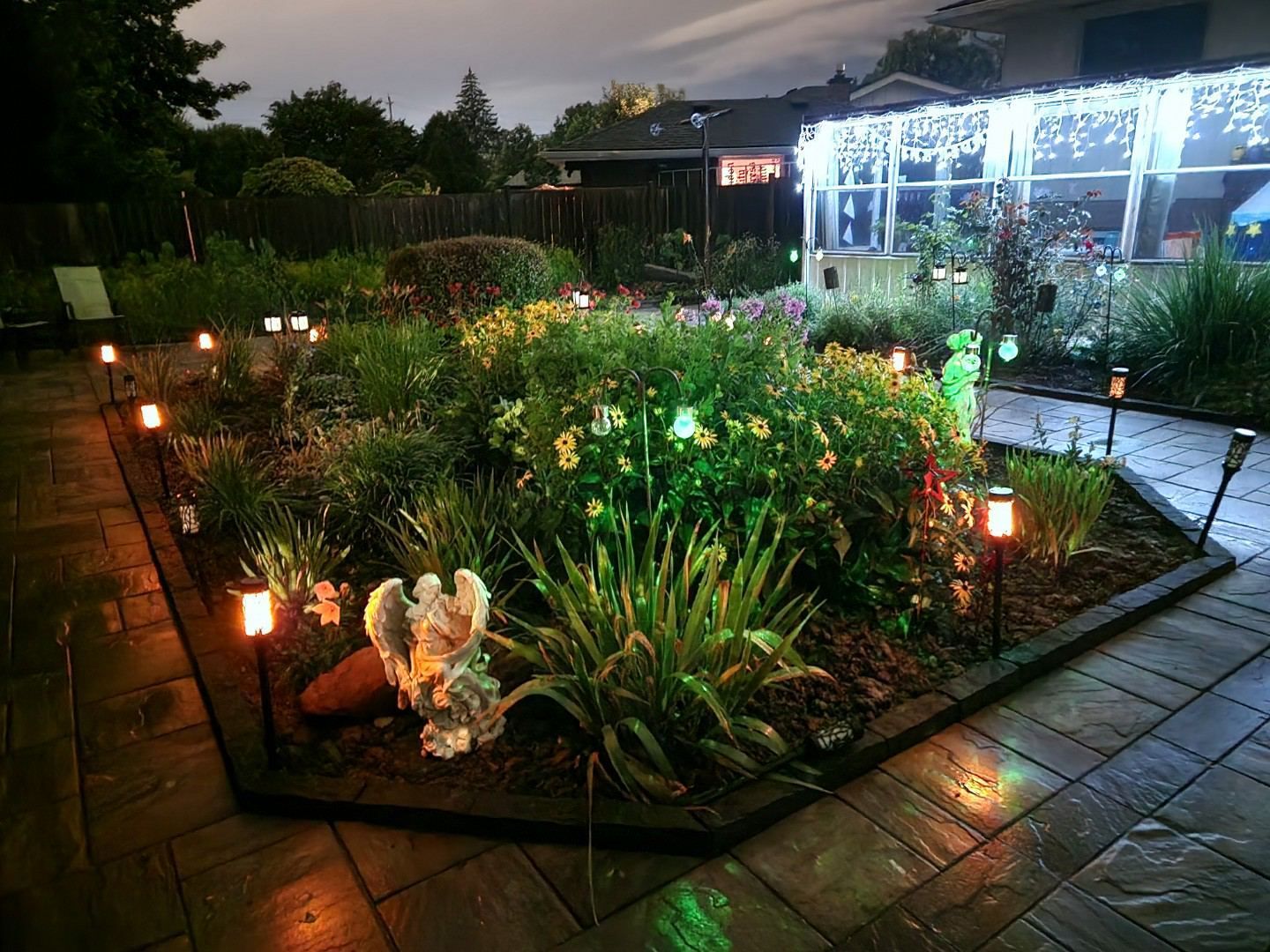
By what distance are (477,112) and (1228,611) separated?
64.1 metres

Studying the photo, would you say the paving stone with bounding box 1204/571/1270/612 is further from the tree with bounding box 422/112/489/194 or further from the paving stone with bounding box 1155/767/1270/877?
the tree with bounding box 422/112/489/194

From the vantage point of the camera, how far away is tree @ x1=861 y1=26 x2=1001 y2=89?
132ft

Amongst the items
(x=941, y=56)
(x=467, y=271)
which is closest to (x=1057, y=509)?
(x=467, y=271)

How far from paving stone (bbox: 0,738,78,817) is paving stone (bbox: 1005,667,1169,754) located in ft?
10.2

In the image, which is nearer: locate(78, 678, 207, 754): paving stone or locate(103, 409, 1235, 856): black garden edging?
locate(103, 409, 1235, 856): black garden edging

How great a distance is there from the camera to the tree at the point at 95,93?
1323cm

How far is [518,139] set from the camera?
2215 inches

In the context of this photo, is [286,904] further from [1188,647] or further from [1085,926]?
[1188,647]

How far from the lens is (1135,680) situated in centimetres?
304

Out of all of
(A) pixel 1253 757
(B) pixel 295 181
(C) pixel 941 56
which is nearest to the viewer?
(A) pixel 1253 757

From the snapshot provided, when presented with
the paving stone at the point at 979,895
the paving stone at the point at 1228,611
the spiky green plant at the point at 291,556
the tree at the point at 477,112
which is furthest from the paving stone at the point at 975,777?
the tree at the point at 477,112

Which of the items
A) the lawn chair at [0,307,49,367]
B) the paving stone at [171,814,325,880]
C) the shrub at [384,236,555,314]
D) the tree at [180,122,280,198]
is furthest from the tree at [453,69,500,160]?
the paving stone at [171,814,325,880]

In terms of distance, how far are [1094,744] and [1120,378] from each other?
2.86 meters

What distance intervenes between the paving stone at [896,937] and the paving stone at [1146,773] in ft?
2.77
